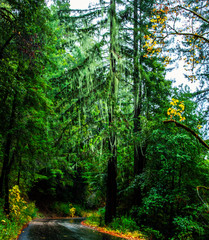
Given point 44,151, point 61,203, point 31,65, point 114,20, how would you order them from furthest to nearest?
point 61,203 → point 114,20 → point 44,151 → point 31,65

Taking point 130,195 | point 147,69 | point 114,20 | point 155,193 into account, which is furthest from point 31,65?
point 130,195

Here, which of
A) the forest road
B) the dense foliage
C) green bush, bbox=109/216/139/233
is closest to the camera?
the forest road

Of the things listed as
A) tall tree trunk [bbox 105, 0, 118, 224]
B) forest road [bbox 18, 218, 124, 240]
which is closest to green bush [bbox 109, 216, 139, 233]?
tall tree trunk [bbox 105, 0, 118, 224]

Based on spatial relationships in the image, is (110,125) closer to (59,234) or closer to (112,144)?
(112,144)

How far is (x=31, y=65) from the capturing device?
256 inches

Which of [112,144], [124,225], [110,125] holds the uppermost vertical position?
[110,125]

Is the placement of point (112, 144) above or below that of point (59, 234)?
above

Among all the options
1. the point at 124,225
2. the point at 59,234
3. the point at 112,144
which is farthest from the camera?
the point at 112,144

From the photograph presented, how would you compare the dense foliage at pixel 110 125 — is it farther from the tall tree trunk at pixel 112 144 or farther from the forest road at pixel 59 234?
the forest road at pixel 59 234

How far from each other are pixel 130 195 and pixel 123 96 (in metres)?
5.72

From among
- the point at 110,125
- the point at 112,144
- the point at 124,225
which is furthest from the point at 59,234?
the point at 110,125

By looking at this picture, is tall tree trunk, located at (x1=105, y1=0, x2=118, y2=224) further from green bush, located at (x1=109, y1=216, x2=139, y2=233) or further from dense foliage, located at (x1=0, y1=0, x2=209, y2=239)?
green bush, located at (x1=109, y1=216, x2=139, y2=233)

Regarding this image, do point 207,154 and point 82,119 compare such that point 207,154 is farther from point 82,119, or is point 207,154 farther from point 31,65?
point 31,65

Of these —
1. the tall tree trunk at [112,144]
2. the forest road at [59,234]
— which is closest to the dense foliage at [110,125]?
the tall tree trunk at [112,144]
